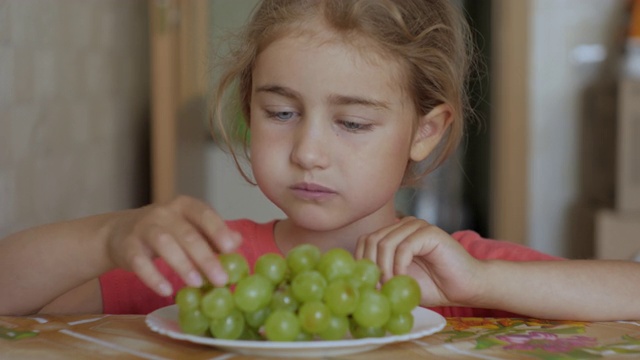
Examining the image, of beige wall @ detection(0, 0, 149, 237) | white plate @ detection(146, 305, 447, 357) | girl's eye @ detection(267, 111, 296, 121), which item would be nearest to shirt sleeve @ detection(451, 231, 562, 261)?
girl's eye @ detection(267, 111, 296, 121)

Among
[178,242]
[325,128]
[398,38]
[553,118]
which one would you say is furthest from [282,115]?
[553,118]

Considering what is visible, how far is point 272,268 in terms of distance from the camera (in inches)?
37.7

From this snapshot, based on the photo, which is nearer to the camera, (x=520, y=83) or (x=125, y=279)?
(x=125, y=279)

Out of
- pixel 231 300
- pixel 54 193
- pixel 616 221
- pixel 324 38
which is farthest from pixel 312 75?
pixel 616 221

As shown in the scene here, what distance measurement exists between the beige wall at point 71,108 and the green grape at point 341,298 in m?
1.42

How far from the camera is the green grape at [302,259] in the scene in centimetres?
97

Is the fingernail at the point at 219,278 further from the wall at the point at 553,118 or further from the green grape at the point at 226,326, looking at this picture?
the wall at the point at 553,118

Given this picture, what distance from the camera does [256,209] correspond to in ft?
13.1

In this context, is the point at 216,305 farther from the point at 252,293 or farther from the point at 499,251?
the point at 499,251

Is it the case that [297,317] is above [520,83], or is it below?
below

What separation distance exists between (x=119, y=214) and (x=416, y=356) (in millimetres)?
441

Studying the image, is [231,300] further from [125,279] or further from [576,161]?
[576,161]

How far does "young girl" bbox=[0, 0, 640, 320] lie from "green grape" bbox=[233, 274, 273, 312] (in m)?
0.06

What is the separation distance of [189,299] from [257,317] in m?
0.07
